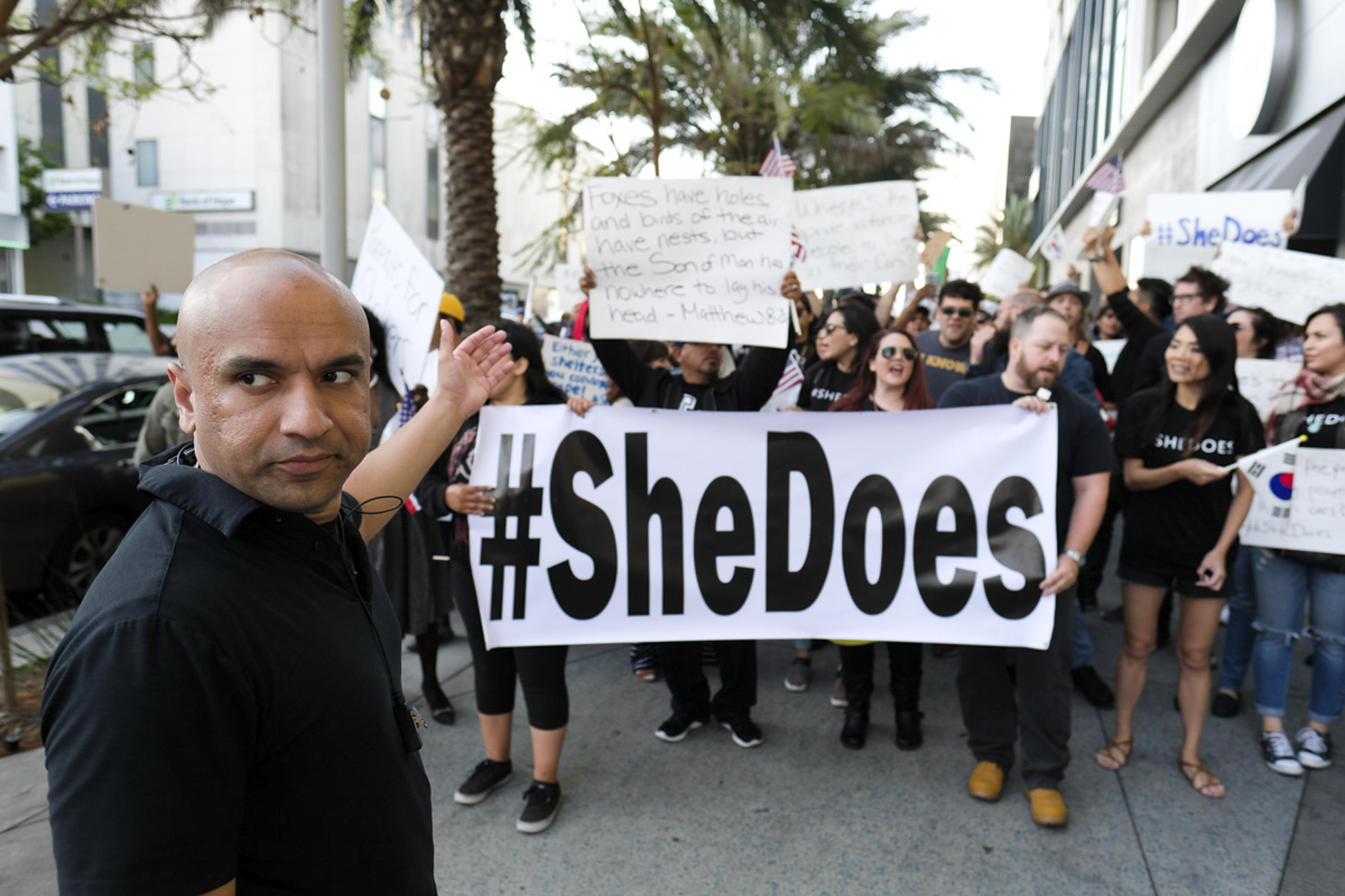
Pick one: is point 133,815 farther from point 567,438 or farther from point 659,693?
point 659,693

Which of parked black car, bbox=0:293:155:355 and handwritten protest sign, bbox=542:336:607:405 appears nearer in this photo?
handwritten protest sign, bbox=542:336:607:405

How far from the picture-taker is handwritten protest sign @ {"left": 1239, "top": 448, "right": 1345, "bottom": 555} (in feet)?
11.4

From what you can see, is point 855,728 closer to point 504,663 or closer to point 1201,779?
point 1201,779

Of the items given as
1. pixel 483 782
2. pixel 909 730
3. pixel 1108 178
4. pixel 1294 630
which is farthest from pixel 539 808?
pixel 1108 178

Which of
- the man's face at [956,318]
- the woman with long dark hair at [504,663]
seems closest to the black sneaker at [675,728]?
the woman with long dark hair at [504,663]

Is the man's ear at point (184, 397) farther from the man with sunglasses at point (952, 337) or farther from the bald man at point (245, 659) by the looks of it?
the man with sunglasses at point (952, 337)

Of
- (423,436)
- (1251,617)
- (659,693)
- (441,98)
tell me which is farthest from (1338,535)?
(441,98)

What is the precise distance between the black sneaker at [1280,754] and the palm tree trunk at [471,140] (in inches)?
229

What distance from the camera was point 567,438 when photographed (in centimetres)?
351

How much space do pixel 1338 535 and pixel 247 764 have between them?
3985mm

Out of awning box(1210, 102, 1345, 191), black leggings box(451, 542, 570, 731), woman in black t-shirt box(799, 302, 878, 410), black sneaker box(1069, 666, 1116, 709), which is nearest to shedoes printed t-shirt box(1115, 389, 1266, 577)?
black sneaker box(1069, 666, 1116, 709)

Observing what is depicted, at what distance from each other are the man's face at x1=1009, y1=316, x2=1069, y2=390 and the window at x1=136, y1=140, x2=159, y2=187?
1506 inches

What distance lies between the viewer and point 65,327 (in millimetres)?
7297

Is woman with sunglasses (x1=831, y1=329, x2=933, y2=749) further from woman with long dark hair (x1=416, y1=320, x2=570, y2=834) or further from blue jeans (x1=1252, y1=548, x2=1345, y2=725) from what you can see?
blue jeans (x1=1252, y1=548, x2=1345, y2=725)
